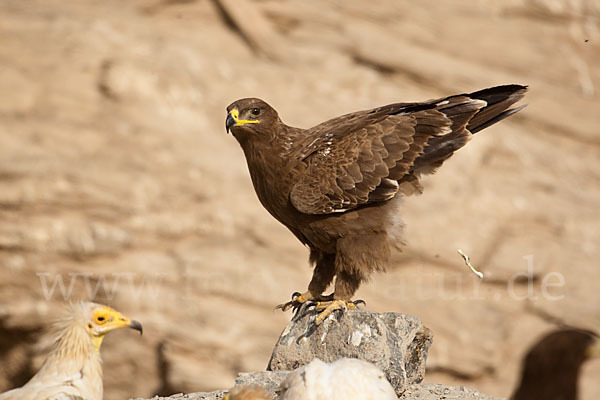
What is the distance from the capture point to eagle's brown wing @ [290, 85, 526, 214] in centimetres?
530

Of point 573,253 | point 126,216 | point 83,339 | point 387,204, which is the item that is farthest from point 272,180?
point 573,253

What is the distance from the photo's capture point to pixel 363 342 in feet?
16.6

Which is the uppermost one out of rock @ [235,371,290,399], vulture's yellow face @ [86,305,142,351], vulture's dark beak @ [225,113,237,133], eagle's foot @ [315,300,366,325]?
vulture's dark beak @ [225,113,237,133]

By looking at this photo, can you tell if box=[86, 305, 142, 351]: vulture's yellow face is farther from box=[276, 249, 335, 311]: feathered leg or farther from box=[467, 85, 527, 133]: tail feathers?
box=[467, 85, 527, 133]: tail feathers

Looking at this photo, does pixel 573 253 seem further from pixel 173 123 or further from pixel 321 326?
pixel 321 326

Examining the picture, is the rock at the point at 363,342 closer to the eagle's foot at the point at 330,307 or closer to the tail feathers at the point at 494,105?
the eagle's foot at the point at 330,307

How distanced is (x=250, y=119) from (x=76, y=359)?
2081mm

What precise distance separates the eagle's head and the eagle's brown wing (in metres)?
0.31

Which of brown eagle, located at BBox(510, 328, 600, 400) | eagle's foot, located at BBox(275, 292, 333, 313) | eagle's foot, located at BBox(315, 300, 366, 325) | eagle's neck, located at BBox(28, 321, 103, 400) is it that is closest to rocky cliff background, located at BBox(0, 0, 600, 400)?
eagle's neck, located at BBox(28, 321, 103, 400)

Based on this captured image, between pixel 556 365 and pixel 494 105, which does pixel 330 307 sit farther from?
pixel 494 105

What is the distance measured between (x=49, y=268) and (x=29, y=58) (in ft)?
9.60

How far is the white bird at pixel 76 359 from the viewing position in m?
5.26

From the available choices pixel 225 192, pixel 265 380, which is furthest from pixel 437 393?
pixel 225 192

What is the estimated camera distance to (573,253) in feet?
37.3
